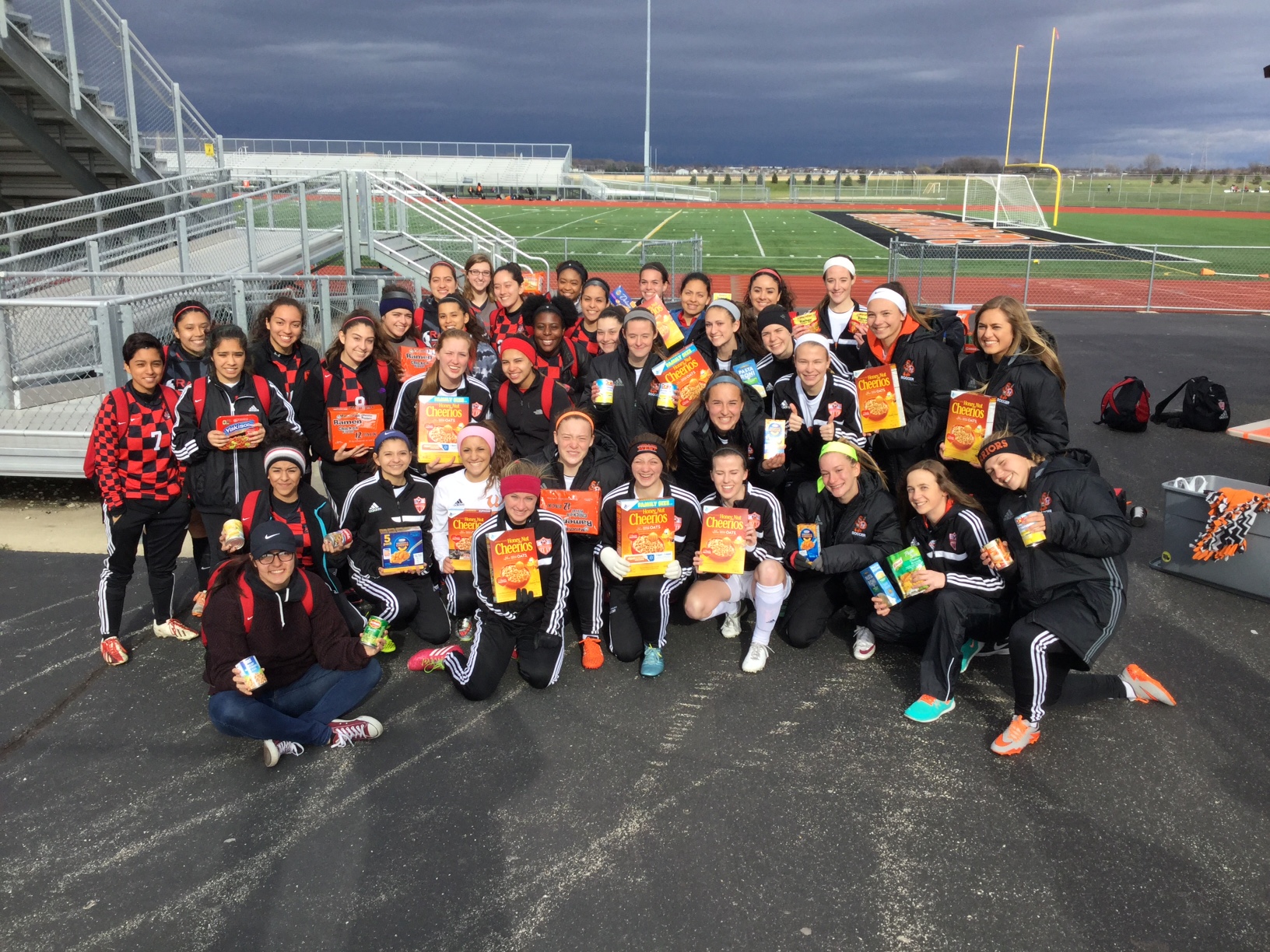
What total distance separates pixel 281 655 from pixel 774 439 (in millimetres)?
3175

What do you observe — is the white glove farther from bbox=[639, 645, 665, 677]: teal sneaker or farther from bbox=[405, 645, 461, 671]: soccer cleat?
bbox=[405, 645, 461, 671]: soccer cleat

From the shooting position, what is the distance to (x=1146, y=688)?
5.17 m

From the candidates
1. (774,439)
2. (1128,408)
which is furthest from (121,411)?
(1128,408)

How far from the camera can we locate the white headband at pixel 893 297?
6328mm

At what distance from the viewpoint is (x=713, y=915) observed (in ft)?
11.8

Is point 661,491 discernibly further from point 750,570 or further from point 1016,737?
point 1016,737

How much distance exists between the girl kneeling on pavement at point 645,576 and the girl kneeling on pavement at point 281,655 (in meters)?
1.58

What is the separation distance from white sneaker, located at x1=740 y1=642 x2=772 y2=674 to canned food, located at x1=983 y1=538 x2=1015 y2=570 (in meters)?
1.49

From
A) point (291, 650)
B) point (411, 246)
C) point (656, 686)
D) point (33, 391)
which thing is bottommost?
point (656, 686)

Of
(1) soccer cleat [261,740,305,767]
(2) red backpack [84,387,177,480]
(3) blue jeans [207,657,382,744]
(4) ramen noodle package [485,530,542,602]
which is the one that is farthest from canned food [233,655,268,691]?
(2) red backpack [84,387,177,480]

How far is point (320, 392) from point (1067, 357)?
1303 cm

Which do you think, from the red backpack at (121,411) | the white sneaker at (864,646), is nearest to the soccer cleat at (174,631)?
the red backpack at (121,411)

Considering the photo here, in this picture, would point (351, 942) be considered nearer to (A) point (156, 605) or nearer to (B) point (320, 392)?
(A) point (156, 605)

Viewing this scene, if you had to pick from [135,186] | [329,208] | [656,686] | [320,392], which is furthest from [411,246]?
[656,686]
